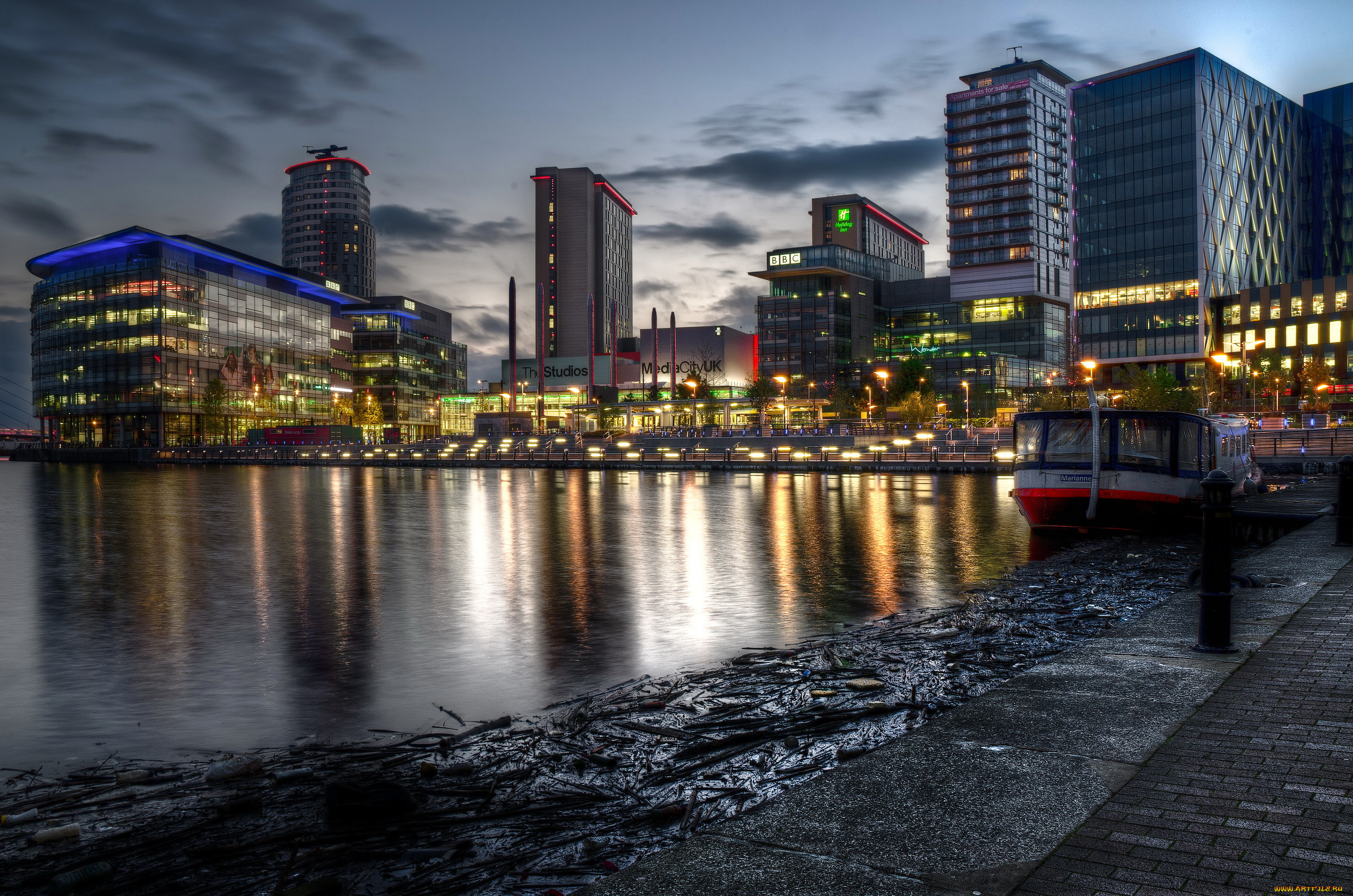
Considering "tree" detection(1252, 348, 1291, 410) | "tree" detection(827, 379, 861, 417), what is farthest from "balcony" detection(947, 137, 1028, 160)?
"tree" detection(1252, 348, 1291, 410)

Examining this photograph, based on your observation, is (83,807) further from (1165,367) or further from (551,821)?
(1165,367)

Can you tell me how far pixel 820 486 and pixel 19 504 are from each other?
34.8 meters

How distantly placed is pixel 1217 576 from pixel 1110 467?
16838 mm

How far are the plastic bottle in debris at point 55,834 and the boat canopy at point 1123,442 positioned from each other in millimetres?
22177

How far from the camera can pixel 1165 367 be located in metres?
117

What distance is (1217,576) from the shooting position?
745 centimetres

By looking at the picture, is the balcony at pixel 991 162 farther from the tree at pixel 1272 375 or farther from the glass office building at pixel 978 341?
the tree at pixel 1272 375

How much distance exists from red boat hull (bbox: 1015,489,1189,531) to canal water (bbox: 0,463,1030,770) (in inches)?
36.7

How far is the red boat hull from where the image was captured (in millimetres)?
22703

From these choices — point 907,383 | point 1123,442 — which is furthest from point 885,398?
point 1123,442

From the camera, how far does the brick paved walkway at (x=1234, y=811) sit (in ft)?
11.3

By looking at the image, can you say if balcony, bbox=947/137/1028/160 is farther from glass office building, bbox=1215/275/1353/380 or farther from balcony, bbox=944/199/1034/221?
glass office building, bbox=1215/275/1353/380

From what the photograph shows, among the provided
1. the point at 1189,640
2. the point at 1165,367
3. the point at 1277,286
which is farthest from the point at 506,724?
the point at 1277,286

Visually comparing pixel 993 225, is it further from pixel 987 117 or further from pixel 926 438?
pixel 926 438
